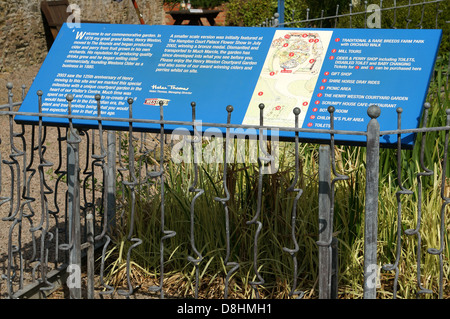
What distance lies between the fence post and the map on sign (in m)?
0.38

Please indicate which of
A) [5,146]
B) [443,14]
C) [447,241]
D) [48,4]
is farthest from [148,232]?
[48,4]

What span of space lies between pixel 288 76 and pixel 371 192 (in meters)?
0.74

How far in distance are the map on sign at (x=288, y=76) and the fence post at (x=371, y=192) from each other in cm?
38

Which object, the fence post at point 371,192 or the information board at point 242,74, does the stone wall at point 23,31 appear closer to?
the information board at point 242,74

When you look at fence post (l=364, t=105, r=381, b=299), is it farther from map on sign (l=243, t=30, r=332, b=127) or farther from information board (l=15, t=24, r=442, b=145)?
map on sign (l=243, t=30, r=332, b=127)

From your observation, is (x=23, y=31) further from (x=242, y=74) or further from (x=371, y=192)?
(x=371, y=192)

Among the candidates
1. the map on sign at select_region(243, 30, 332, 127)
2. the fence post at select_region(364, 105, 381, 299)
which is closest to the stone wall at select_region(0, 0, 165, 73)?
the map on sign at select_region(243, 30, 332, 127)

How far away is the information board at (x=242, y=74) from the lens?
2812 millimetres

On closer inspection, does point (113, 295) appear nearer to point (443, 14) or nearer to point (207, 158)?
point (207, 158)

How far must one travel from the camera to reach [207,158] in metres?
4.17

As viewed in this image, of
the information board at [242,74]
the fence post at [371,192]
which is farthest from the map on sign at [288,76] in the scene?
the fence post at [371,192]

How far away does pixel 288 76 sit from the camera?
3.04 meters

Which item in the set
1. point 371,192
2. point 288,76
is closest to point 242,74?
point 288,76

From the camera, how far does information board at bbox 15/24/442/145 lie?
9.23 ft
